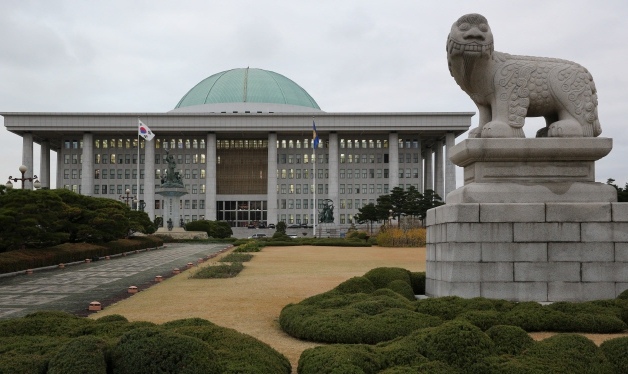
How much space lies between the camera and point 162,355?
17.0 ft

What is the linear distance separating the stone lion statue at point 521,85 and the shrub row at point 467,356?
21.4ft

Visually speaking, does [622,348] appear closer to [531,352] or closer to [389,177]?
[531,352]

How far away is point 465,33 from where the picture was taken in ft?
38.0

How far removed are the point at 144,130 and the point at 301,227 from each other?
136ft

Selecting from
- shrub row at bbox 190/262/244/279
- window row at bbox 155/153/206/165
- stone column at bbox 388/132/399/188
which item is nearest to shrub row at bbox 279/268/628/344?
shrub row at bbox 190/262/244/279

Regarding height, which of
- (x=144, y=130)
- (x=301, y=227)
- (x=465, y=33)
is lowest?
(x=301, y=227)

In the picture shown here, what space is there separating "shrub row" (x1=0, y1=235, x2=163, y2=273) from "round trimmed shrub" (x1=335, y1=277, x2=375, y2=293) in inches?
733

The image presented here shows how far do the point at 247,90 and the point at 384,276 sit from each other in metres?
111

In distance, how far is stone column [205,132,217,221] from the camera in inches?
4310

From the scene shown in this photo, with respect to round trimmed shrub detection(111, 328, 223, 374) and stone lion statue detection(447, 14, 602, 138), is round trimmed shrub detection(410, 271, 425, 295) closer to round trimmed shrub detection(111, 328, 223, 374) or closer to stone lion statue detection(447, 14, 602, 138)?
stone lion statue detection(447, 14, 602, 138)

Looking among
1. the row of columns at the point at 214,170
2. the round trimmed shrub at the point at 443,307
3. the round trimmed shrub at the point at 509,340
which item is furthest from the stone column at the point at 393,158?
the round trimmed shrub at the point at 509,340

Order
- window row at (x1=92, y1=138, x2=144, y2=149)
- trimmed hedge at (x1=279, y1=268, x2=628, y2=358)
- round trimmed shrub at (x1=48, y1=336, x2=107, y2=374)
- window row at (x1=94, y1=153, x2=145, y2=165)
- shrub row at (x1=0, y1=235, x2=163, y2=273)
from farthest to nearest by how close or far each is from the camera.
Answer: window row at (x1=92, y1=138, x2=144, y2=149), window row at (x1=94, y1=153, x2=145, y2=165), shrub row at (x1=0, y1=235, x2=163, y2=273), trimmed hedge at (x1=279, y1=268, x2=628, y2=358), round trimmed shrub at (x1=48, y1=336, x2=107, y2=374)

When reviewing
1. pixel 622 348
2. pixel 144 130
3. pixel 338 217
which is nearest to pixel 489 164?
pixel 622 348

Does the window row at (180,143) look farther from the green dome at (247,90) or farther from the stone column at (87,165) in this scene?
the stone column at (87,165)
